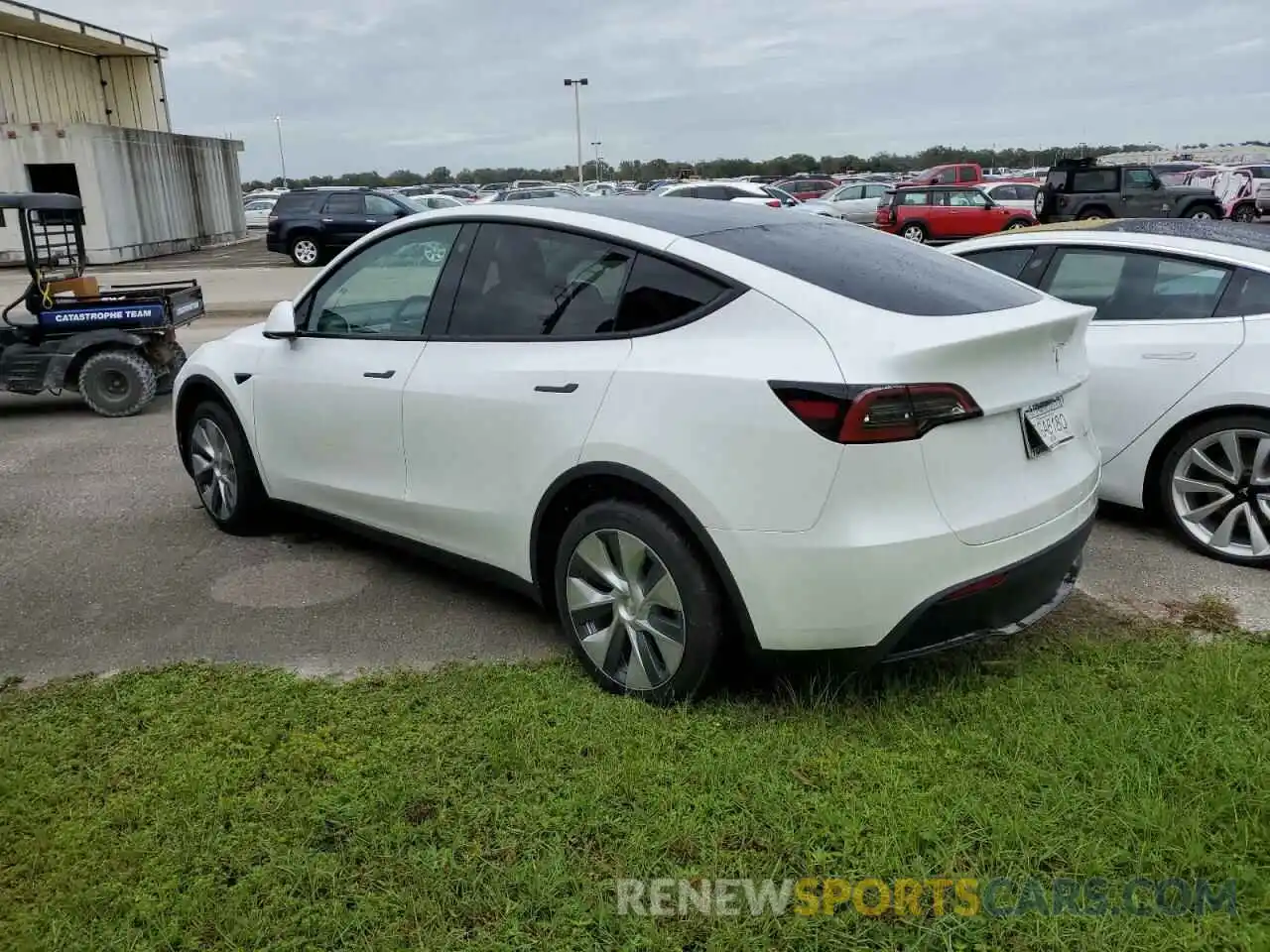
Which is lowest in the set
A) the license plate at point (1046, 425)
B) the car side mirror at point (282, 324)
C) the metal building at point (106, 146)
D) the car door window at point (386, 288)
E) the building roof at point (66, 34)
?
the license plate at point (1046, 425)

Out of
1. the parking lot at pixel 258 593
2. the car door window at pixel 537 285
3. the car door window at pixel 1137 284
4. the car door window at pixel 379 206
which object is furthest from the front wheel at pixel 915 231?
the car door window at pixel 537 285

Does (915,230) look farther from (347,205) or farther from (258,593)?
(258,593)

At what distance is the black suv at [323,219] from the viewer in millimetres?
24719

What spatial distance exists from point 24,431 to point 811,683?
725cm

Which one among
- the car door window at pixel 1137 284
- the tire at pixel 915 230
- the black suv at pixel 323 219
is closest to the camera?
the car door window at pixel 1137 284

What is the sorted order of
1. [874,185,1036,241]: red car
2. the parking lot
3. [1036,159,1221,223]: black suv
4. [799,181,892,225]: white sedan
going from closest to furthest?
the parking lot < [1036,159,1221,223]: black suv < [874,185,1036,241]: red car < [799,181,892,225]: white sedan

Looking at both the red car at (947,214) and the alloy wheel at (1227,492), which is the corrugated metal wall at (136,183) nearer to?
the red car at (947,214)

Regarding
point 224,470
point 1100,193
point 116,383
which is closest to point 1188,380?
point 224,470

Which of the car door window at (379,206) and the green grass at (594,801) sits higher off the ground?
the car door window at (379,206)

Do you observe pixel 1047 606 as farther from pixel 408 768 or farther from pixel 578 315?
pixel 408 768

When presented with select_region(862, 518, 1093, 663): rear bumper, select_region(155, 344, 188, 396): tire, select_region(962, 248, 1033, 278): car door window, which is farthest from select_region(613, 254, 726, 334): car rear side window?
select_region(155, 344, 188, 396): tire

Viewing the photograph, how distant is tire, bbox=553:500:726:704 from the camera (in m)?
3.09

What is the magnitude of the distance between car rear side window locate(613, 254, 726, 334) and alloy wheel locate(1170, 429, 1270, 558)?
8.92 ft

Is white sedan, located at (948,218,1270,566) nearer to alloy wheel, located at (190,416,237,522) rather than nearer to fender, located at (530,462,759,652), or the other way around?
fender, located at (530,462,759,652)
